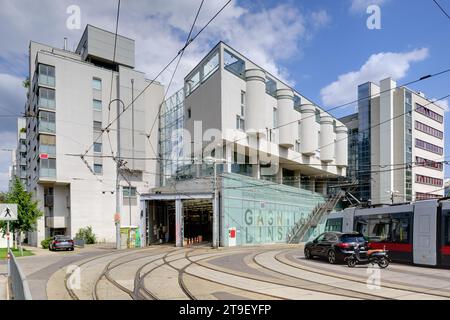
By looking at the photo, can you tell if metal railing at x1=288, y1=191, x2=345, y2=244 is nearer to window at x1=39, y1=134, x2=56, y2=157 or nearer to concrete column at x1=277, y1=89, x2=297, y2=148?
concrete column at x1=277, y1=89, x2=297, y2=148

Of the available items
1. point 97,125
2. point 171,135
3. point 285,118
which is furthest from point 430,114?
point 97,125

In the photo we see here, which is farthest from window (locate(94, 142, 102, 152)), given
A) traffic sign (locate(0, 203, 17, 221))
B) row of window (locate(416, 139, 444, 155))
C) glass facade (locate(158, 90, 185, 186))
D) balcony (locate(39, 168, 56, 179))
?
row of window (locate(416, 139, 444, 155))

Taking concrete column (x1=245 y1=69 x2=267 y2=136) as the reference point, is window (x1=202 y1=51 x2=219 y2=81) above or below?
above

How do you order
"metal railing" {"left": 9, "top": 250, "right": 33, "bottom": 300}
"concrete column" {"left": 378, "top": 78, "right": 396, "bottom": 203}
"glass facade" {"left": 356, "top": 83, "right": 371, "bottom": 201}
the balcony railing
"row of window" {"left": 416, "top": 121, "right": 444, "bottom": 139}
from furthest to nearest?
"row of window" {"left": 416, "top": 121, "right": 444, "bottom": 139}
"glass facade" {"left": 356, "top": 83, "right": 371, "bottom": 201}
"concrete column" {"left": 378, "top": 78, "right": 396, "bottom": 203}
the balcony railing
"metal railing" {"left": 9, "top": 250, "right": 33, "bottom": 300}

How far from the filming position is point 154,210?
3981cm

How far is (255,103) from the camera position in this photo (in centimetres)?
4256

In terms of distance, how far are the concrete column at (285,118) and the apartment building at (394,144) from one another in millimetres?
22688

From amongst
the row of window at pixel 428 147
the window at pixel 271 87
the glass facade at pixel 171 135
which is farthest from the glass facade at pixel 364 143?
the glass facade at pixel 171 135

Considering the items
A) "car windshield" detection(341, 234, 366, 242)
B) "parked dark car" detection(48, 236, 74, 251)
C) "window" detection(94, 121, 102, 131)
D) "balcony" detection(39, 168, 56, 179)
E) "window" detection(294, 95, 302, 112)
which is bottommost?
"parked dark car" detection(48, 236, 74, 251)

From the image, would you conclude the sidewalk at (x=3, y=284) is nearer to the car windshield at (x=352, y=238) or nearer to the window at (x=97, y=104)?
the car windshield at (x=352, y=238)

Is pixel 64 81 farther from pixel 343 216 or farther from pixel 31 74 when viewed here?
pixel 343 216

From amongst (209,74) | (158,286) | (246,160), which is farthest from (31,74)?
(158,286)

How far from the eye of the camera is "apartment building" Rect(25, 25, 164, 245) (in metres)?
44.6

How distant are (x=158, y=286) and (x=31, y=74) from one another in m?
49.8
